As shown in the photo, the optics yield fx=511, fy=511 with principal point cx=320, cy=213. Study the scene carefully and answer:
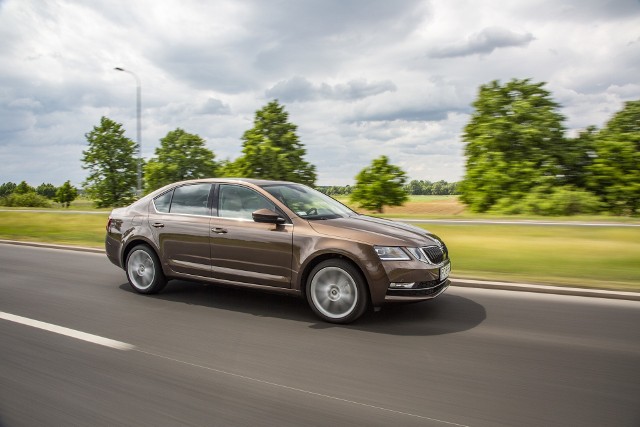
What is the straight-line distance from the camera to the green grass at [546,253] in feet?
25.7

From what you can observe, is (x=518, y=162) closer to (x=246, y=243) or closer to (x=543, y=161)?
(x=543, y=161)

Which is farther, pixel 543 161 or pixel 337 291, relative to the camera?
pixel 543 161

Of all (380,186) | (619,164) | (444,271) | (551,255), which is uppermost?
(619,164)

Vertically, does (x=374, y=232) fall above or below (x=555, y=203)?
below

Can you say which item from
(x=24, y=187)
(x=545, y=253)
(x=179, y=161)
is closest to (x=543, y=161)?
(x=545, y=253)

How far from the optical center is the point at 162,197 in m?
6.94

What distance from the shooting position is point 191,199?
659cm

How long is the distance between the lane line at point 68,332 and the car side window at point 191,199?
2024 millimetres

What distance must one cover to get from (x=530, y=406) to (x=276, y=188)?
3.78m

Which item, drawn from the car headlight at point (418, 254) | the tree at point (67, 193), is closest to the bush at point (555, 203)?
the car headlight at point (418, 254)

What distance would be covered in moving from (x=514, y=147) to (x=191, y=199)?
34.1 meters

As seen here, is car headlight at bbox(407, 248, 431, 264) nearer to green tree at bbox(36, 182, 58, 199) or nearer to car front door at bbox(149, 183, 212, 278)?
car front door at bbox(149, 183, 212, 278)

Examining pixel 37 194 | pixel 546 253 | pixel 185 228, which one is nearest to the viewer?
pixel 185 228

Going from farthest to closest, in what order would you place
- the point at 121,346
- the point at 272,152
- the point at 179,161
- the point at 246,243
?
the point at 179,161
the point at 272,152
the point at 246,243
the point at 121,346
